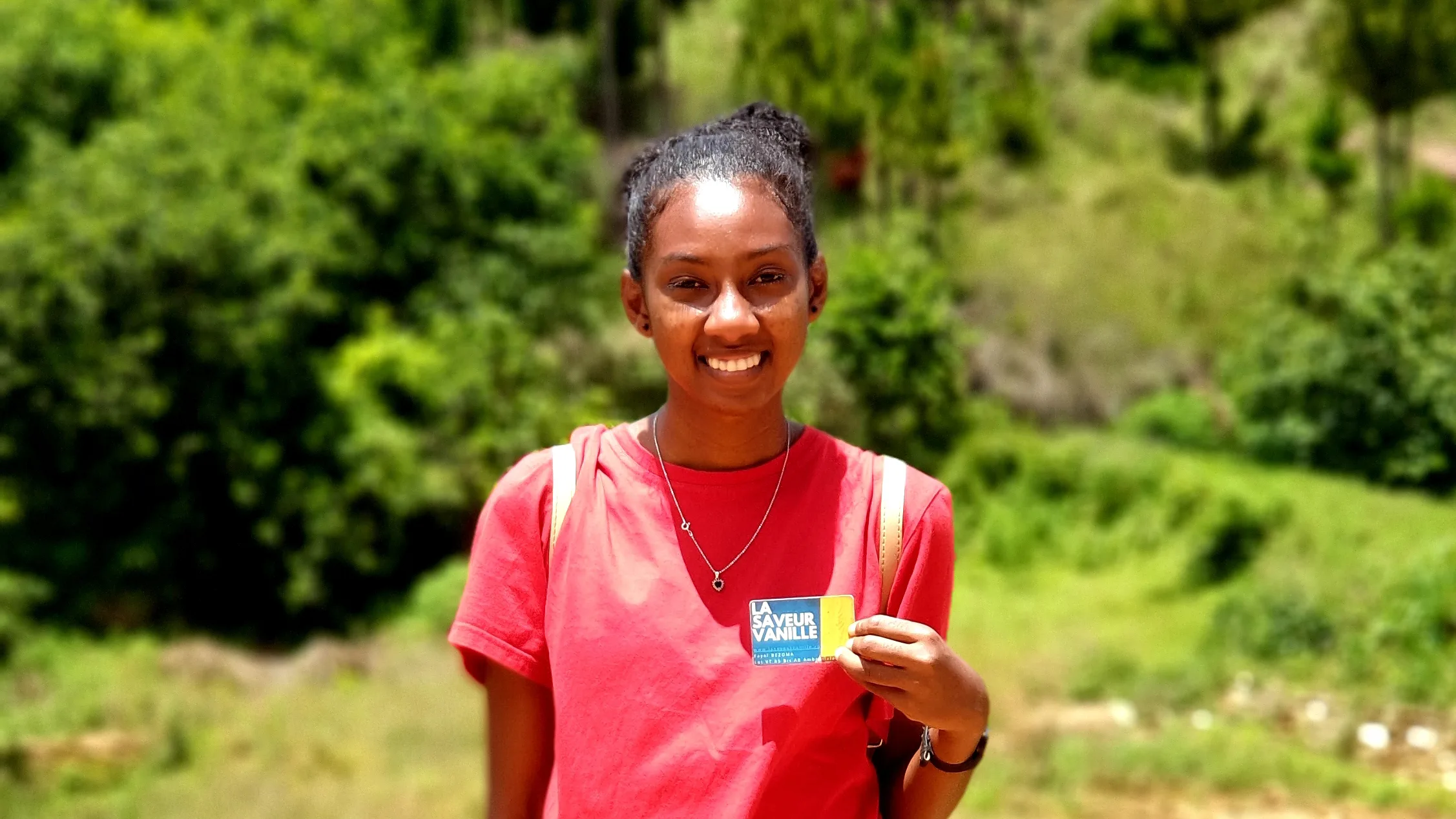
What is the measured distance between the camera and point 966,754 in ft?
5.43

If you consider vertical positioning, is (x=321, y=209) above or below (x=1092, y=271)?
above

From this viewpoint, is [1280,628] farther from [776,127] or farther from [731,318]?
[731,318]

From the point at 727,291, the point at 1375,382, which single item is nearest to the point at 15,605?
the point at 1375,382

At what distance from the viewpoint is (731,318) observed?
5.21 feet

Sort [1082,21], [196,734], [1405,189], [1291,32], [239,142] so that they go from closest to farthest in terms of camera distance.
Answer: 1. [196,734]
2. [239,142]
3. [1405,189]
4. [1291,32]
5. [1082,21]

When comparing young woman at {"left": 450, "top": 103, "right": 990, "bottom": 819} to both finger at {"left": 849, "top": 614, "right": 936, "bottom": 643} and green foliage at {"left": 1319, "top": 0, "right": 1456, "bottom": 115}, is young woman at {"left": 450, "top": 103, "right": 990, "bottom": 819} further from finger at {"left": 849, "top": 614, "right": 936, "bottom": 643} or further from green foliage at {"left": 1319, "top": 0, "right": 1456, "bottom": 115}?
green foliage at {"left": 1319, "top": 0, "right": 1456, "bottom": 115}

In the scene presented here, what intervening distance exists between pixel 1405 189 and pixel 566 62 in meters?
14.0

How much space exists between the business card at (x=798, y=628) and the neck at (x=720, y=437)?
0.18 m

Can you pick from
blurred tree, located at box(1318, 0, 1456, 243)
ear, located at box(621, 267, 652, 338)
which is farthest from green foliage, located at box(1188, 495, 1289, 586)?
ear, located at box(621, 267, 652, 338)

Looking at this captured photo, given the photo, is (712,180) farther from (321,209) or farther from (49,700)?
(321,209)

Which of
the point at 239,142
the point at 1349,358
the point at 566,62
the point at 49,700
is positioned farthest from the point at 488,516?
the point at 566,62

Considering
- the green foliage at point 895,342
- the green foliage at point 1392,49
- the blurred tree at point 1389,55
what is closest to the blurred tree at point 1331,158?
the blurred tree at point 1389,55

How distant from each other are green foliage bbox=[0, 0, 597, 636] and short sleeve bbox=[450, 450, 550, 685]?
15178 mm

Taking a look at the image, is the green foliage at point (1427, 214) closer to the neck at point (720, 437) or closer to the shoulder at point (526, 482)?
the neck at point (720, 437)
